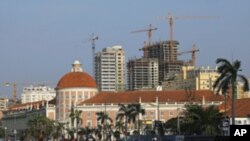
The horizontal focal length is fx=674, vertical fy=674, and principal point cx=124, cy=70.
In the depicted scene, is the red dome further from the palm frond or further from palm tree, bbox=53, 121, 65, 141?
the palm frond

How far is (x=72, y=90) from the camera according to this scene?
604 feet

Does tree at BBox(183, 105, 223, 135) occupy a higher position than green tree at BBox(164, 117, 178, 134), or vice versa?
tree at BBox(183, 105, 223, 135)

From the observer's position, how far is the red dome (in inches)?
7229

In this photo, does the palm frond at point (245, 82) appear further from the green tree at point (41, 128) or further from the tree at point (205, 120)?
the green tree at point (41, 128)

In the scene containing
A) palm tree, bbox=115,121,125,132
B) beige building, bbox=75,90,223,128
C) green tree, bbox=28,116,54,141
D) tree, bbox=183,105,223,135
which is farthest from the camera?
beige building, bbox=75,90,223,128

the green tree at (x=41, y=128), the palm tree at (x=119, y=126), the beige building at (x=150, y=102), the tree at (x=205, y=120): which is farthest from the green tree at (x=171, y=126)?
the green tree at (x=41, y=128)

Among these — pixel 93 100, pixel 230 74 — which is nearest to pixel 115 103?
pixel 93 100

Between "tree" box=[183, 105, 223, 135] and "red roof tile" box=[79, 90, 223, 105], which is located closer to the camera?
"tree" box=[183, 105, 223, 135]

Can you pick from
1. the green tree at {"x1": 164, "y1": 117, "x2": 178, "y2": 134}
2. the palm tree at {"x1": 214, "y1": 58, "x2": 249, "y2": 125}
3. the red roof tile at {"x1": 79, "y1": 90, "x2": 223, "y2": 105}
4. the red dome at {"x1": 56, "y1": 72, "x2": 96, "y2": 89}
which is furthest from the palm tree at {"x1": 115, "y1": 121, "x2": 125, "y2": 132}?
the palm tree at {"x1": 214, "y1": 58, "x2": 249, "y2": 125}

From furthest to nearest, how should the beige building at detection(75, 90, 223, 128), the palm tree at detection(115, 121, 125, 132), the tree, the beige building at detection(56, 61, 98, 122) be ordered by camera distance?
the beige building at detection(56, 61, 98, 122), the beige building at detection(75, 90, 223, 128), the palm tree at detection(115, 121, 125, 132), the tree

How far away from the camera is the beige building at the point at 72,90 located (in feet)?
603

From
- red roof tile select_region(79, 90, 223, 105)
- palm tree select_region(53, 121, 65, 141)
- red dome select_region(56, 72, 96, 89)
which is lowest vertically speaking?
palm tree select_region(53, 121, 65, 141)

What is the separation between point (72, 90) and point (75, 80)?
2.98 m

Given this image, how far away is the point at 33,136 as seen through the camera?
167m
